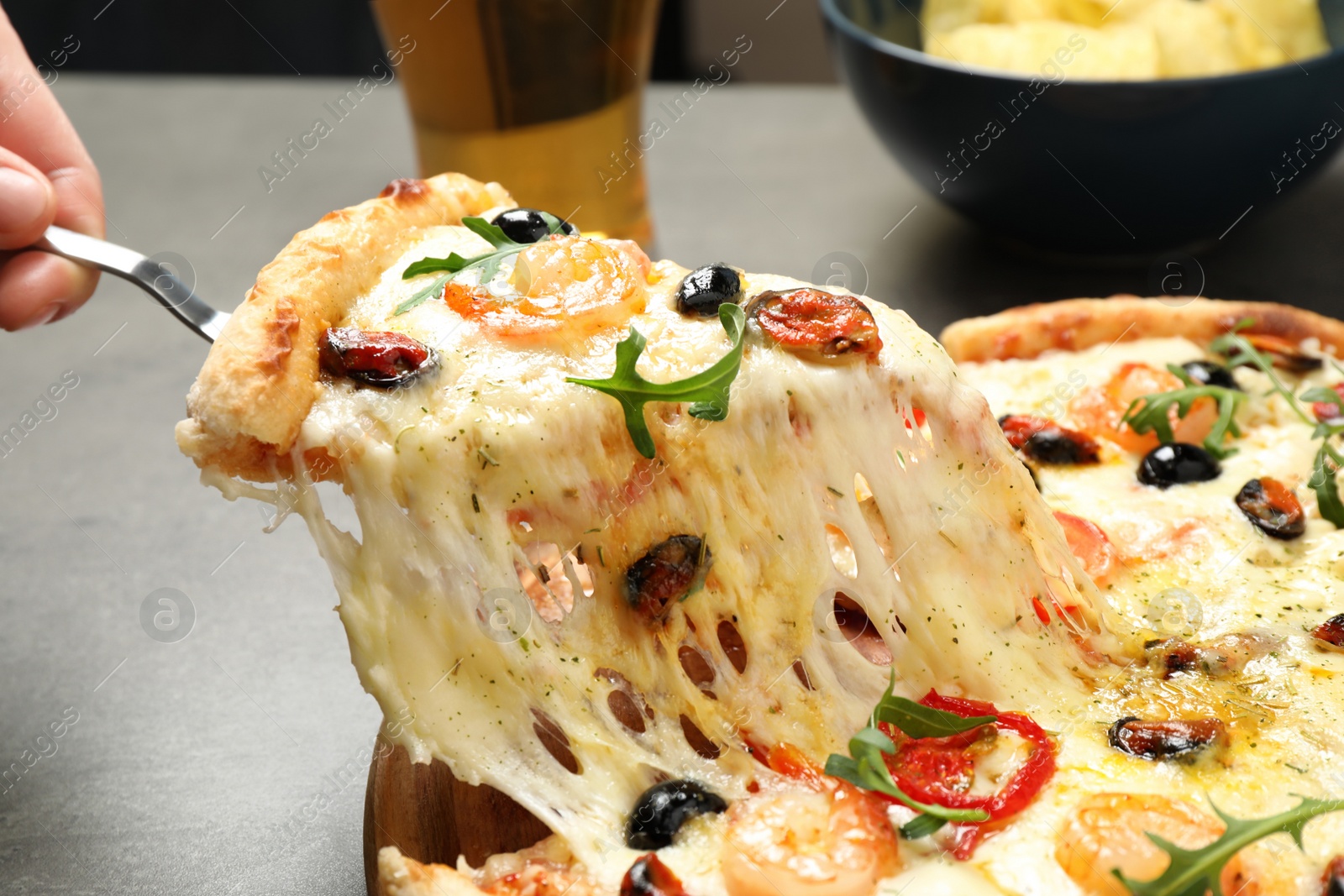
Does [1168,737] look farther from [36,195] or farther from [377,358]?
[36,195]

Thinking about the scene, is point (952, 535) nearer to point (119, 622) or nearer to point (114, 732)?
point (114, 732)

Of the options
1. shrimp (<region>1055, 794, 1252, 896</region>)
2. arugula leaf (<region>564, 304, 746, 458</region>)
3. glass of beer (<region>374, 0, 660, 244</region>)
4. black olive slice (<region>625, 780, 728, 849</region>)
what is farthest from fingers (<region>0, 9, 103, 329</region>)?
shrimp (<region>1055, 794, 1252, 896</region>)

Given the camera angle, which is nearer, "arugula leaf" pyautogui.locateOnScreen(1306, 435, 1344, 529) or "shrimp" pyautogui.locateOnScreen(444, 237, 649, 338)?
"shrimp" pyautogui.locateOnScreen(444, 237, 649, 338)

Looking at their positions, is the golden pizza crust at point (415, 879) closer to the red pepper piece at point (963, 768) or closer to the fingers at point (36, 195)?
the red pepper piece at point (963, 768)

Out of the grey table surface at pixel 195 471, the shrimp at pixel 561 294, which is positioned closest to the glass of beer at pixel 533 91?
the grey table surface at pixel 195 471

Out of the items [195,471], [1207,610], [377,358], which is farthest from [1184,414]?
[195,471]

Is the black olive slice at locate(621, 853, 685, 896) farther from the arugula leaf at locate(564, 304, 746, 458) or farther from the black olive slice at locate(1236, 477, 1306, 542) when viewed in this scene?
the black olive slice at locate(1236, 477, 1306, 542)
